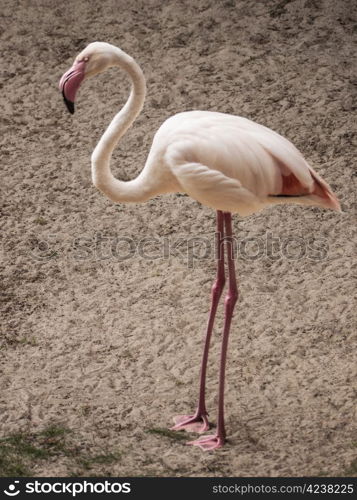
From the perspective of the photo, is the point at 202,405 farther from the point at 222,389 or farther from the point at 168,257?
the point at 168,257

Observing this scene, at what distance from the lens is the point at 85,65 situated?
4.00 m

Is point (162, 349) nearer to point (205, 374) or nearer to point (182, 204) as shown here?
point (205, 374)

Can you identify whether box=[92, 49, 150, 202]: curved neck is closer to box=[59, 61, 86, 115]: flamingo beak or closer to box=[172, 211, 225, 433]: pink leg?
box=[59, 61, 86, 115]: flamingo beak

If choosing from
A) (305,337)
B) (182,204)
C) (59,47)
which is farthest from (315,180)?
(59,47)

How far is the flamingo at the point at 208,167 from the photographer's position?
387 centimetres

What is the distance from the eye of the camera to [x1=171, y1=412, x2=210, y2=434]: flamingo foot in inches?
162

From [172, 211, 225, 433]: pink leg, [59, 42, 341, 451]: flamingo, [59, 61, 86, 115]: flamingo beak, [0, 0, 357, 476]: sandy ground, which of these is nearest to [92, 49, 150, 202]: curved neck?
[59, 42, 341, 451]: flamingo

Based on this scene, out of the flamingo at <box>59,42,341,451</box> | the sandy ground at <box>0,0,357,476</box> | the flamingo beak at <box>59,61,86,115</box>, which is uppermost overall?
the flamingo beak at <box>59,61,86,115</box>

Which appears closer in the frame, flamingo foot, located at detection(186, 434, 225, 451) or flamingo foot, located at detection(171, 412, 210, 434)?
flamingo foot, located at detection(186, 434, 225, 451)

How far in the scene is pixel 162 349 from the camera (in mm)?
4586

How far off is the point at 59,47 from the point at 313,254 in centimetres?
244

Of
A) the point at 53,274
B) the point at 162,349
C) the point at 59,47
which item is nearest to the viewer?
the point at 162,349

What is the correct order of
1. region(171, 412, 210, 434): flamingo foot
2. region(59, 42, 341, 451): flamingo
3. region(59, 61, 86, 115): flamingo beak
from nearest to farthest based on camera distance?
1. region(59, 42, 341, 451): flamingo
2. region(59, 61, 86, 115): flamingo beak
3. region(171, 412, 210, 434): flamingo foot

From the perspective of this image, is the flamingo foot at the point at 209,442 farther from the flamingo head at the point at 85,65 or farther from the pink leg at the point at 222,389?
the flamingo head at the point at 85,65
